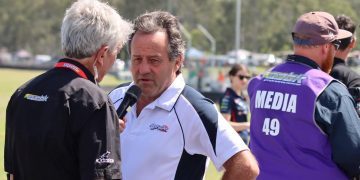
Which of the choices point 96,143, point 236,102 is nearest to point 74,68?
point 96,143

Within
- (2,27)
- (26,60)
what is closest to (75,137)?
(26,60)

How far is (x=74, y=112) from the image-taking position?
10.7 feet

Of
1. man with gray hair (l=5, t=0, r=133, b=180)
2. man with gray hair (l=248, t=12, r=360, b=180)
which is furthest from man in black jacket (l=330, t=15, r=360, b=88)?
man with gray hair (l=5, t=0, r=133, b=180)

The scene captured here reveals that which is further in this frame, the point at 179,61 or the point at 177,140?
the point at 179,61

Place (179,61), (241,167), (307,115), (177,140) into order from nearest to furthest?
(241,167) → (177,140) → (179,61) → (307,115)

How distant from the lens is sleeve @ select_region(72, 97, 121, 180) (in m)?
3.23

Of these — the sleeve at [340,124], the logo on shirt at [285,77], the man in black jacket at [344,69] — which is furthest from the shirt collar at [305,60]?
the man in black jacket at [344,69]

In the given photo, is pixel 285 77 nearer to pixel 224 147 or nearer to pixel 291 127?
pixel 291 127

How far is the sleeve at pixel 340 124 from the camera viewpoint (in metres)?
4.43

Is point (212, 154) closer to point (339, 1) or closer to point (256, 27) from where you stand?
point (339, 1)

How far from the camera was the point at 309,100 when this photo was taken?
4.56m

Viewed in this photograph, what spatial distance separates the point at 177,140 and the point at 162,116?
0.60 ft

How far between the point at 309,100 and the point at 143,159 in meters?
1.24

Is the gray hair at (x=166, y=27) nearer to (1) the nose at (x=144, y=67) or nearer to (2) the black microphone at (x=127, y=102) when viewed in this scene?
(1) the nose at (x=144, y=67)
